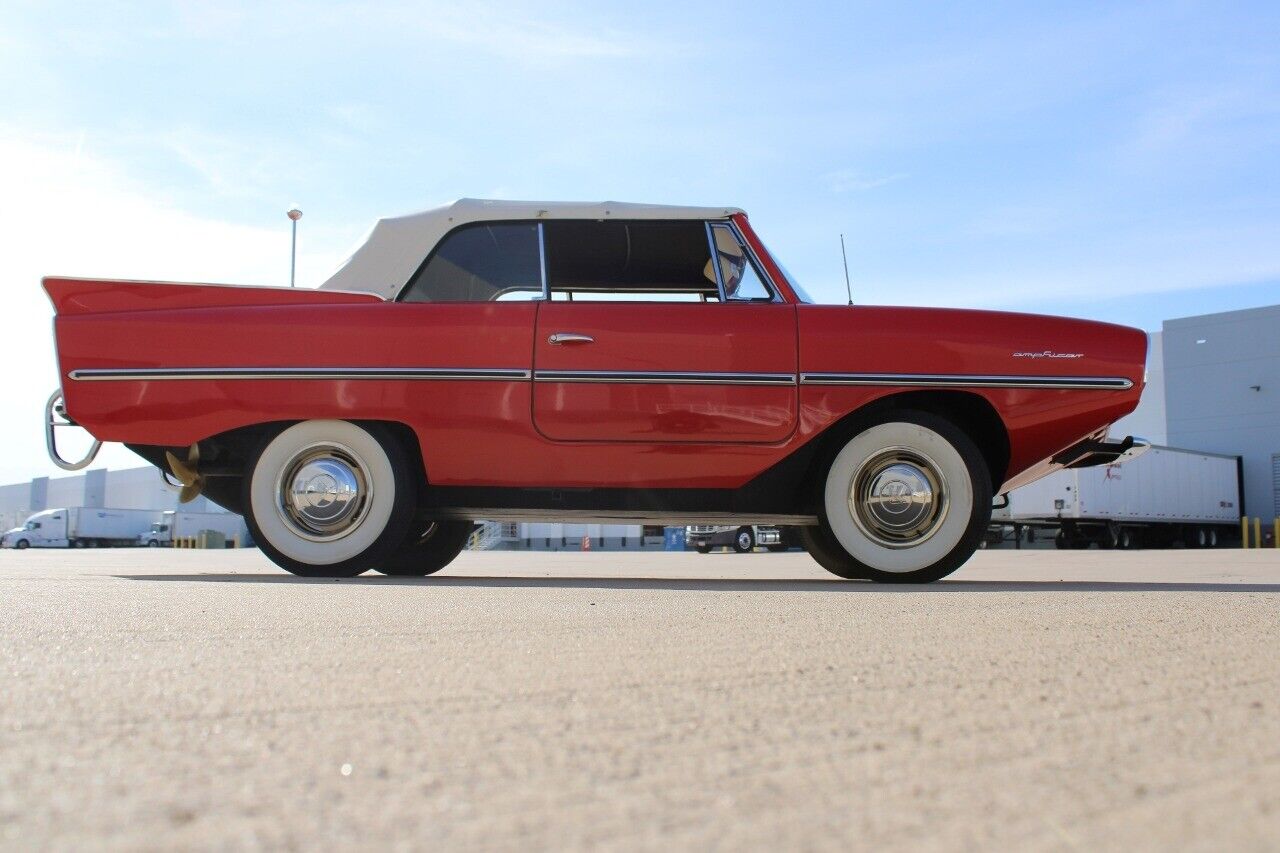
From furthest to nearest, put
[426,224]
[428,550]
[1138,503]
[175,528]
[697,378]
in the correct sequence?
Answer: [175,528] → [1138,503] → [428,550] → [426,224] → [697,378]

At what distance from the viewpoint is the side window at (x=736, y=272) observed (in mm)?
4871

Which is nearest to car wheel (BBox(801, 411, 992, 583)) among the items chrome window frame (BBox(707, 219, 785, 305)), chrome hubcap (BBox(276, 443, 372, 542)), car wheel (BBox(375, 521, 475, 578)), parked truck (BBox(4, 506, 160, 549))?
chrome window frame (BBox(707, 219, 785, 305))

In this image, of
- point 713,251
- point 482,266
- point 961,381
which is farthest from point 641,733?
point 482,266

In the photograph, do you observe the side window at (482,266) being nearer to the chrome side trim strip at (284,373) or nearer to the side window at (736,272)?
the chrome side trim strip at (284,373)

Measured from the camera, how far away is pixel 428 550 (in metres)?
5.79

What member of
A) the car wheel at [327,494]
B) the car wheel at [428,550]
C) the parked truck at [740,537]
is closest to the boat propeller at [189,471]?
the car wheel at [327,494]

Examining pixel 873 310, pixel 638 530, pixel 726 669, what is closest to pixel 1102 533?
pixel 638 530

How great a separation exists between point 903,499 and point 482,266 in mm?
2279

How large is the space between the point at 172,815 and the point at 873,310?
13.1ft

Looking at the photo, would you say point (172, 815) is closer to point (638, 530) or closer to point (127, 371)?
point (127, 371)

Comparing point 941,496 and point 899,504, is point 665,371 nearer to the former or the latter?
point 899,504

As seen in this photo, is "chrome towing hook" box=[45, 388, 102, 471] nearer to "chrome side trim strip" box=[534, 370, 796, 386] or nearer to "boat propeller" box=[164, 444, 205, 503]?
"boat propeller" box=[164, 444, 205, 503]

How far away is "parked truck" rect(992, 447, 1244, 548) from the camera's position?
1028 inches

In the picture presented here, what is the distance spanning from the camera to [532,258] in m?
5.20
